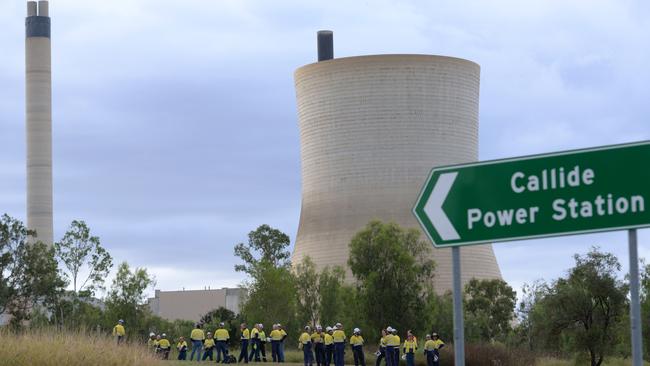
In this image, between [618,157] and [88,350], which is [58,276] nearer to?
[88,350]

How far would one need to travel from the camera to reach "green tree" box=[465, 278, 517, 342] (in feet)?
184

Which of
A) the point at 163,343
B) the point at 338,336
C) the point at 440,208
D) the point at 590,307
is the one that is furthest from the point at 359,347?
the point at 440,208

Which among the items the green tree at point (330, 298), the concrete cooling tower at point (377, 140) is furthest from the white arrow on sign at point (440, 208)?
the concrete cooling tower at point (377, 140)

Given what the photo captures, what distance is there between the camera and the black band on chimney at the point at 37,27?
226 feet

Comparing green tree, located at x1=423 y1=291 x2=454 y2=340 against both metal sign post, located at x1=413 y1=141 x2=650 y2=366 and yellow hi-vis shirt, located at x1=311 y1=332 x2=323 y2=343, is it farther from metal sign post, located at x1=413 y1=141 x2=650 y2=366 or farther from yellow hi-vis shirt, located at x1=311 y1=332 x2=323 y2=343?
metal sign post, located at x1=413 y1=141 x2=650 y2=366

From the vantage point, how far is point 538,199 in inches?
207

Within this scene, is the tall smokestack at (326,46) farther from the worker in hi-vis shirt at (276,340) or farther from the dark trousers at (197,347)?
the dark trousers at (197,347)

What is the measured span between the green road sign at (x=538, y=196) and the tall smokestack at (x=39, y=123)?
2561 inches

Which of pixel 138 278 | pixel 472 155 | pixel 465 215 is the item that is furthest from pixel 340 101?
pixel 465 215

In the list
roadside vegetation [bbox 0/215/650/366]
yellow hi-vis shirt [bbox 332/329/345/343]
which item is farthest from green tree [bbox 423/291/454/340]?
yellow hi-vis shirt [bbox 332/329/345/343]

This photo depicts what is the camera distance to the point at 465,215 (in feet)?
17.7

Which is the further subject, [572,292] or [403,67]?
[403,67]

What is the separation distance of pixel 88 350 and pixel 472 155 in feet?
150

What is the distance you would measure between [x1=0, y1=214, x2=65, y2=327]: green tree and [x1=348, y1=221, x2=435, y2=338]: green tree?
1272cm
